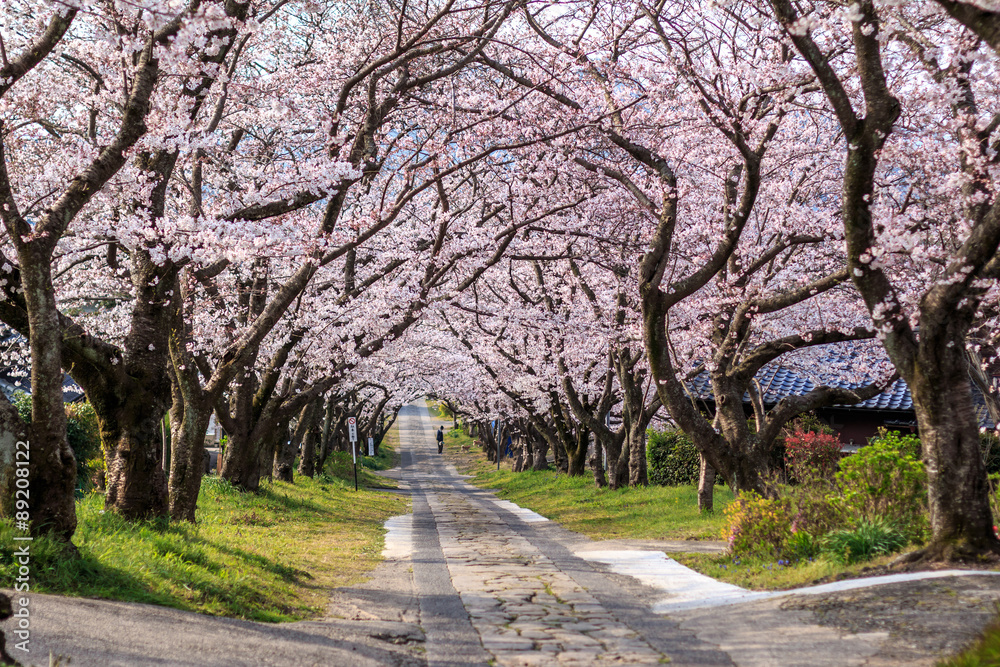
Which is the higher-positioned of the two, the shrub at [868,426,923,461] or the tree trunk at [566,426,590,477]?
the shrub at [868,426,923,461]

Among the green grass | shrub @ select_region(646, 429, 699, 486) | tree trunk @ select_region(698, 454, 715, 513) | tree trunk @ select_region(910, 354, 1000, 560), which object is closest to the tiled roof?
shrub @ select_region(646, 429, 699, 486)

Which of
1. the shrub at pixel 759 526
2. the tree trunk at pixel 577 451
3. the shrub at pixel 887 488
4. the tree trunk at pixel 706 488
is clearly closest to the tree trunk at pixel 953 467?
the shrub at pixel 887 488

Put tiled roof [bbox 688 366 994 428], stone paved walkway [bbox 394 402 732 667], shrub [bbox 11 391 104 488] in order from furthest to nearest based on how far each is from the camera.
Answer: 1. tiled roof [bbox 688 366 994 428]
2. shrub [bbox 11 391 104 488]
3. stone paved walkway [bbox 394 402 732 667]

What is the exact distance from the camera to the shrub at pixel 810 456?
A: 988 centimetres

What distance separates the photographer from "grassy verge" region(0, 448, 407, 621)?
6379 millimetres

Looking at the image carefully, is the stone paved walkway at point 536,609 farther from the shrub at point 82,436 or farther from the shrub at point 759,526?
the shrub at point 82,436

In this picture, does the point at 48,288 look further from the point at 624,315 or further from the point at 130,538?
the point at 624,315

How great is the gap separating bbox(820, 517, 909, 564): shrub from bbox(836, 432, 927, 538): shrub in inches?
7.3

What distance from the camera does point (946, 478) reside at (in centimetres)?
736

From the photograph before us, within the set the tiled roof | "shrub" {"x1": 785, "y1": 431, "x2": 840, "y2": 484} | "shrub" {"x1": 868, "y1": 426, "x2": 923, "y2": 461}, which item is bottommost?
"shrub" {"x1": 785, "y1": 431, "x2": 840, "y2": 484}

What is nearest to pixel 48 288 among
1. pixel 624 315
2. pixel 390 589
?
pixel 390 589

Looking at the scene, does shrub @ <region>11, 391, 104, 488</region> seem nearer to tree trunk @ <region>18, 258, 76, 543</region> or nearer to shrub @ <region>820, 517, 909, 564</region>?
tree trunk @ <region>18, 258, 76, 543</region>

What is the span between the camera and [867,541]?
317 inches

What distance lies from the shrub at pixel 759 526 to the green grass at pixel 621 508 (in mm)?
2934
